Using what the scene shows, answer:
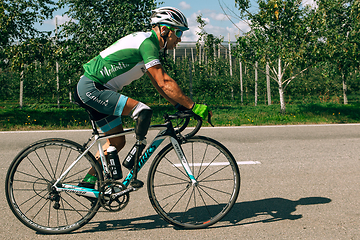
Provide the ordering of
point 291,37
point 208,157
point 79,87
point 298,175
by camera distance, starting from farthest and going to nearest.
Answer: point 291,37
point 298,175
point 208,157
point 79,87

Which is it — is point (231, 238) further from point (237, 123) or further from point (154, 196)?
point (237, 123)

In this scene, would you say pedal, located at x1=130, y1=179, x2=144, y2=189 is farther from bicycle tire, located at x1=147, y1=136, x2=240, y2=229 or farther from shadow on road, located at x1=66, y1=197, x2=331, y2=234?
shadow on road, located at x1=66, y1=197, x2=331, y2=234

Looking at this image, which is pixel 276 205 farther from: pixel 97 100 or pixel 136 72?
pixel 97 100

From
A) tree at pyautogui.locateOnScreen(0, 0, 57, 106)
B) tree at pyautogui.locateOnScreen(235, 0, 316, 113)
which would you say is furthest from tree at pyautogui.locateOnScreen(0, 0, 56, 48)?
tree at pyautogui.locateOnScreen(235, 0, 316, 113)

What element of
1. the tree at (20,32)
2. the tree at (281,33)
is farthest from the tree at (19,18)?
the tree at (281,33)

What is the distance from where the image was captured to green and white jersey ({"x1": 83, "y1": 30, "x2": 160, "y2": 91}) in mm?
2828

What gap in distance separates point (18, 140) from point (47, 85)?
14.4 metres

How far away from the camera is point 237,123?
10.9 m

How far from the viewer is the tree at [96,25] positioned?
12258 millimetres

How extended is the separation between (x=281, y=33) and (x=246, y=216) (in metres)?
11.3

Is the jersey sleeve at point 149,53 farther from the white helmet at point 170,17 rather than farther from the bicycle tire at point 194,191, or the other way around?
the bicycle tire at point 194,191

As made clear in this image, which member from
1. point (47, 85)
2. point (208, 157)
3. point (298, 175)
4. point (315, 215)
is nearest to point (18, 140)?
point (208, 157)

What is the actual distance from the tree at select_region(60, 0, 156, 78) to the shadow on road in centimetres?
957

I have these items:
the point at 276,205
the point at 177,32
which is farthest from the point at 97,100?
the point at 276,205
